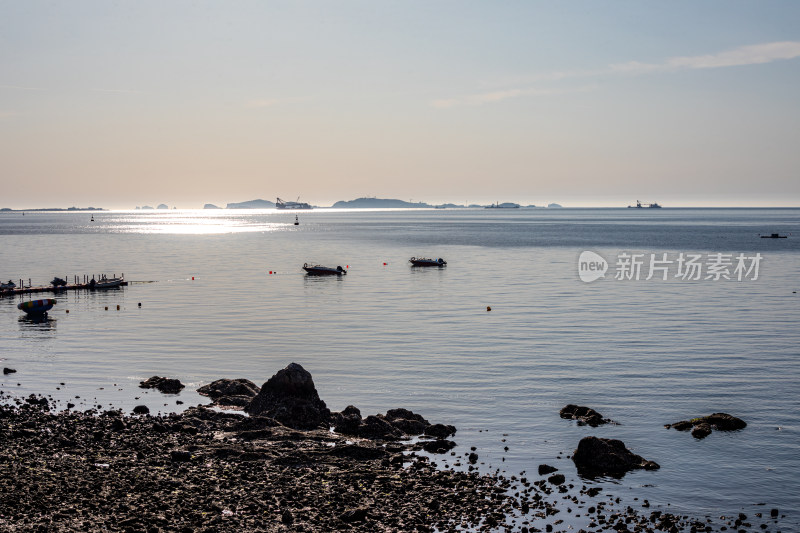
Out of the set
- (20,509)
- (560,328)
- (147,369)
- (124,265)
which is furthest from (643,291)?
(124,265)

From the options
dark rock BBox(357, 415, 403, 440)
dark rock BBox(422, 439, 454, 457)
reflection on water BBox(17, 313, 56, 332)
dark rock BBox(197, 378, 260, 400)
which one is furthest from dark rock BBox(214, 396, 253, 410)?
reflection on water BBox(17, 313, 56, 332)

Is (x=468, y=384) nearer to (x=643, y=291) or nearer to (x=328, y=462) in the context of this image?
(x=328, y=462)

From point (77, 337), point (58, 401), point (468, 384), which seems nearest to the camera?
point (58, 401)

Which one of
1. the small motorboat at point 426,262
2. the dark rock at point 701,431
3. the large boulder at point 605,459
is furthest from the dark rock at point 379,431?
the small motorboat at point 426,262

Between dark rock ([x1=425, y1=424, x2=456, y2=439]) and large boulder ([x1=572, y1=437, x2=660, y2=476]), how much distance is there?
6219 millimetres

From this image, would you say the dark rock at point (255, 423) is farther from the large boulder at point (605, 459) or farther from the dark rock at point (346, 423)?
the large boulder at point (605, 459)

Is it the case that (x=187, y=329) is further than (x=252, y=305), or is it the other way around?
(x=252, y=305)

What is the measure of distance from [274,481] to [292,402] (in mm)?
9387

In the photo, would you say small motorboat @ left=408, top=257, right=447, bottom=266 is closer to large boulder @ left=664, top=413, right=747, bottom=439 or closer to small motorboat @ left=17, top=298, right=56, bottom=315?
small motorboat @ left=17, top=298, right=56, bottom=315

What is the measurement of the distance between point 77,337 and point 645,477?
54.3 meters

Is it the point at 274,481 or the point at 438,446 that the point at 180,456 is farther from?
the point at 438,446

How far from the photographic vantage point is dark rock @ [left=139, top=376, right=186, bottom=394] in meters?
43.7

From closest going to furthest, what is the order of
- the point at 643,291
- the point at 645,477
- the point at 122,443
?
the point at 645,477 → the point at 122,443 → the point at 643,291

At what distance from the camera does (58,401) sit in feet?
134
